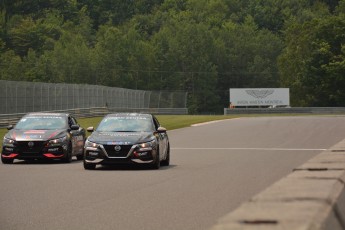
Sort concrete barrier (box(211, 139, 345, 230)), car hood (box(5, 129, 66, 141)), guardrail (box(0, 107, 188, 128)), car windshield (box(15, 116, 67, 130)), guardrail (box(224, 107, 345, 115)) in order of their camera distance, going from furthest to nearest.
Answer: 1. guardrail (box(224, 107, 345, 115))
2. guardrail (box(0, 107, 188, 128))
3. car windshield (box(15, 116, 67, 130))
4. car hood (box(5, 129, 66, 141))
5. concrete barrier (box(211, 139, 345, 230))

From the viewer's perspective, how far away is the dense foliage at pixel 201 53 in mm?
116750

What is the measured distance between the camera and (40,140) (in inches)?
925

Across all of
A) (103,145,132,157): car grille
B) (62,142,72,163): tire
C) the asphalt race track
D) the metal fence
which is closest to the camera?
the asphalt race track

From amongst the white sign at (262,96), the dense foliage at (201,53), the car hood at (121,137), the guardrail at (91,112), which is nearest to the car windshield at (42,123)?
the car hood at (121,137)

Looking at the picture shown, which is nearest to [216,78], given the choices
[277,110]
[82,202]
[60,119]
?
[277,110]

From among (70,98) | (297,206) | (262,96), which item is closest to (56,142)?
(297,206)

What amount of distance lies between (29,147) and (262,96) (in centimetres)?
8639

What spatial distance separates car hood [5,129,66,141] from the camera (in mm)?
23469

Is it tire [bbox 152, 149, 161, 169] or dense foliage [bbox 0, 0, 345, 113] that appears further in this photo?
dense foliage [bbox 0, 0, 345, 113]

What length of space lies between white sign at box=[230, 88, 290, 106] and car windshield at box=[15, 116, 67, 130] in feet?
275

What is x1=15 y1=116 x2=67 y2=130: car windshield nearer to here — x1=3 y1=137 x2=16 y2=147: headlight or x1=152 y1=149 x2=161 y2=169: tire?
x1=3 y1=137 x2=16 y2=147: headlight

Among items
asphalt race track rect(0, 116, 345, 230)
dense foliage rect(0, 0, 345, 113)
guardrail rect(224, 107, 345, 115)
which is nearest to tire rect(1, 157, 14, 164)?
asphalt race track rect(0, 116, 345, 230)

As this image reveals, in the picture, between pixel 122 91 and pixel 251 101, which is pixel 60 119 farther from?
pixel 251 101

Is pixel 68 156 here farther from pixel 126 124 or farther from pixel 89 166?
pixel 89 166
